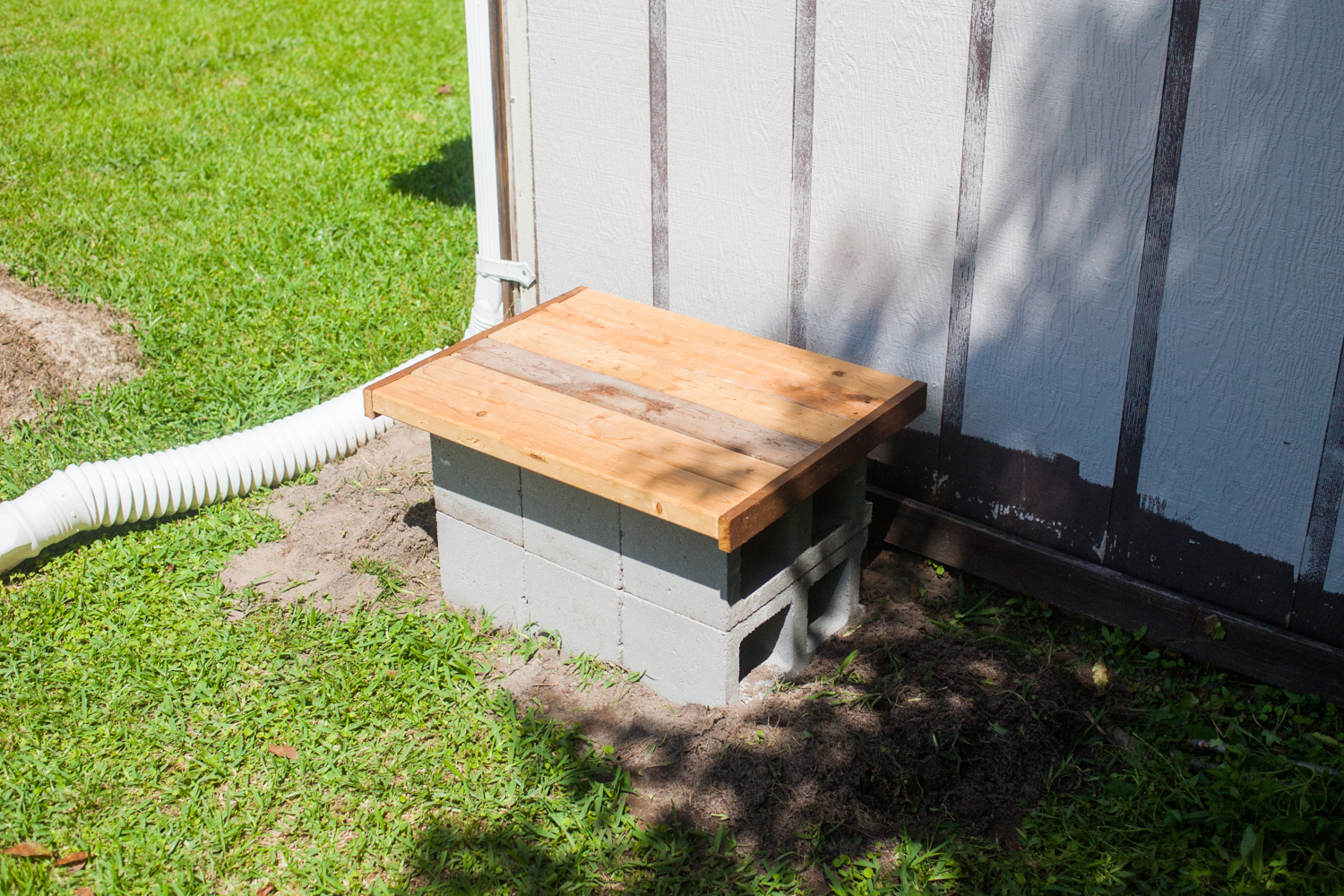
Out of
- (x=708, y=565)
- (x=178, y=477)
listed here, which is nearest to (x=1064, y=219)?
(x=708, y=565)

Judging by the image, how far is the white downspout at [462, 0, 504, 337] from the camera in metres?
4.51

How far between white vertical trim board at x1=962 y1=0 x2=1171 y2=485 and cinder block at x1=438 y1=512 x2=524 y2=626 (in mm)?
1571

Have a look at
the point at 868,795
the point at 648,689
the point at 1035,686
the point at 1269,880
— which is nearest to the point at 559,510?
the point at 648,689

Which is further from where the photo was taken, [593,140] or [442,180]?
[442,180]

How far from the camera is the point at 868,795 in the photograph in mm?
3160

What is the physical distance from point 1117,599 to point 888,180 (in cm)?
147

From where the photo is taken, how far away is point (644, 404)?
11.5 ft

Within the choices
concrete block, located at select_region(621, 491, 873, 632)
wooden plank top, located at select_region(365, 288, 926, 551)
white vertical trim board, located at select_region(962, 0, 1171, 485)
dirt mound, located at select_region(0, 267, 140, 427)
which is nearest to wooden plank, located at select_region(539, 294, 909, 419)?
wooden plank top, located at select_region(365, 288, 926, 551)

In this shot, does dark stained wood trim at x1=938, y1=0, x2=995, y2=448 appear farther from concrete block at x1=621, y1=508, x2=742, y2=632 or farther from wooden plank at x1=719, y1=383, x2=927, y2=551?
concrete block at x1=621, y1=508, x2=742, y2=632

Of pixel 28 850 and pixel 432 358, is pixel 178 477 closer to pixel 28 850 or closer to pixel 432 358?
pixel 432 358

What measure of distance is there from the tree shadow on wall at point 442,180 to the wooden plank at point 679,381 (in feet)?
12.1

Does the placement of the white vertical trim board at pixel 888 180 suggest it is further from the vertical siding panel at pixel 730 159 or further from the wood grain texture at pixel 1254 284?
the wood grain texture at pixel 1254 284

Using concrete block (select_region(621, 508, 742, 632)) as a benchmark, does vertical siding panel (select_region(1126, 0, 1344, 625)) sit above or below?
above

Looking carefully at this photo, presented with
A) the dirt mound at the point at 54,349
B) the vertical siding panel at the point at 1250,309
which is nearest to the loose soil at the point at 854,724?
the vertical siding panel at the point at 1250,309
